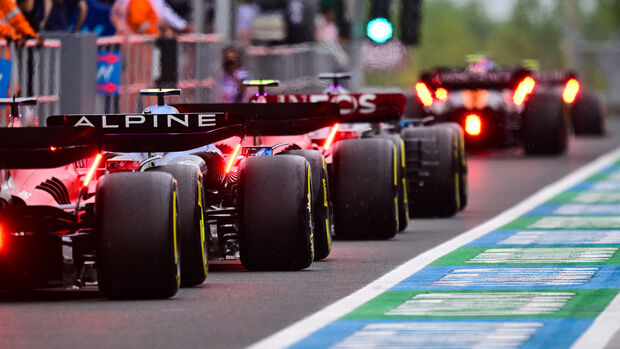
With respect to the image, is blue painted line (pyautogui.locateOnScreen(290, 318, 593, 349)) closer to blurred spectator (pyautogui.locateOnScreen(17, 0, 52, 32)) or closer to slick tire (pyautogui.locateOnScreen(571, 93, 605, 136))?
blurred spectator (pyautogui.locateOnScreen(17, 0, 52, 32))

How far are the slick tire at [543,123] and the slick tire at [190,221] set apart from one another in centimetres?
1864

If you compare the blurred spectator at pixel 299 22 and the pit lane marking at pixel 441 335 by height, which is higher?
the blurred spectator at pixel 299 22

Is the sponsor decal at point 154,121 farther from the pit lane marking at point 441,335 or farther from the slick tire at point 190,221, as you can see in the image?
the pit lane marking at point 441,335

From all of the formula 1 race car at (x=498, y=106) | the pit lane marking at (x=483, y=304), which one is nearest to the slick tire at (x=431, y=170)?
the pit lane marking at (x=483, y=304)

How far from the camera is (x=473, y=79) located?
29953mm

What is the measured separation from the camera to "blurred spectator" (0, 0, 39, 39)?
18.9m

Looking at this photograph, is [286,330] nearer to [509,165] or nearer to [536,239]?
[536,239]

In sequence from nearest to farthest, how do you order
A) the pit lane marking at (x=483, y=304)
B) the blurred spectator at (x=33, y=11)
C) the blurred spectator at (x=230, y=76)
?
1. the pit lane marking at (x=483, y=304)
2. the blurred spectator at (x=33, y=11)
3. the blurred spectator at (x=230, y=76)

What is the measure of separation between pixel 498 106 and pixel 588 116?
30.4ft

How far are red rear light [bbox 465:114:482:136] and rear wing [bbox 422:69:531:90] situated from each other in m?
0.44

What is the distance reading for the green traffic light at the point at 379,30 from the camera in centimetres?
2898

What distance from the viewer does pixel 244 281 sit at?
512 inches

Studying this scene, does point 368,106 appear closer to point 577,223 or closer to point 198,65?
point 577,223

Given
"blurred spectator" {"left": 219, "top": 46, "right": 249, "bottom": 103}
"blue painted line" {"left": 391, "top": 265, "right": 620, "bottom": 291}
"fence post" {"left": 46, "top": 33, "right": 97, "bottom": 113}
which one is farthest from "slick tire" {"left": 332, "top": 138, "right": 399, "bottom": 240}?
"blurred spectator" {"left": 219, "top": 46, "right": 249, "bottom": 103}
